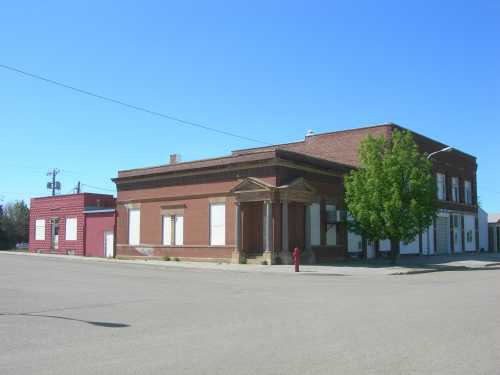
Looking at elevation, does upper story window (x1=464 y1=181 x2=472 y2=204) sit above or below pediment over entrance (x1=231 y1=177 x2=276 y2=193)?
above

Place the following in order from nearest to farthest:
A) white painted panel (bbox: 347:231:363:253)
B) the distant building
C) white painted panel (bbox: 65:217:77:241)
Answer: white painted panel (bbox: 347:231:363:253)
white painted panel (bbox: 65:217:77:241)
the distant building

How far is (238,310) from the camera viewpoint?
40.3 feet

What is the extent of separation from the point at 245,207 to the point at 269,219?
2451 millimetres

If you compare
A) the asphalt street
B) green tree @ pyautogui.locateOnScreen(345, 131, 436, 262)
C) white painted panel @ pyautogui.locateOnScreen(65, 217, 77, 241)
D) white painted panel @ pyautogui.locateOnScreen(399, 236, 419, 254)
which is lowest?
the asphalt street

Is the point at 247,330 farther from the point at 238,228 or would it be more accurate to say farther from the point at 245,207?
the point at 245,207

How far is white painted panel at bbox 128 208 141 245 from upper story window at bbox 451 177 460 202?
97.3ft

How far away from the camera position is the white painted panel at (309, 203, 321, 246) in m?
33.3

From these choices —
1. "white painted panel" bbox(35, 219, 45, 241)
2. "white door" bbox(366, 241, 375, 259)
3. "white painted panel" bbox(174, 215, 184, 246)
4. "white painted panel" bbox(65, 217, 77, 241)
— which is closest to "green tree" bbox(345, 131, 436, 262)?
"white door" bbox(366, 241, 375, 259)

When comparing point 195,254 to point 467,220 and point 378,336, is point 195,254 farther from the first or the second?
point 467,220

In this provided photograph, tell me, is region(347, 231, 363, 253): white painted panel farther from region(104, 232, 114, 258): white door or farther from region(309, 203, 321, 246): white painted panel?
region(104, 232, 114, 258): white door

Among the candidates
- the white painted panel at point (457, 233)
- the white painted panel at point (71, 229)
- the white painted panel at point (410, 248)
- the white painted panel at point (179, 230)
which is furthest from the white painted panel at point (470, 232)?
the white painted panel at point (71, 229)

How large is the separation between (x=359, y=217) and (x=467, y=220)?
27743 mm

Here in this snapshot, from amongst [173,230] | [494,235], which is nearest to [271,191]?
[173,230]

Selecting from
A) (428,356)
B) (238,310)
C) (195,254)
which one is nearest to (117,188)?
(195,254)
